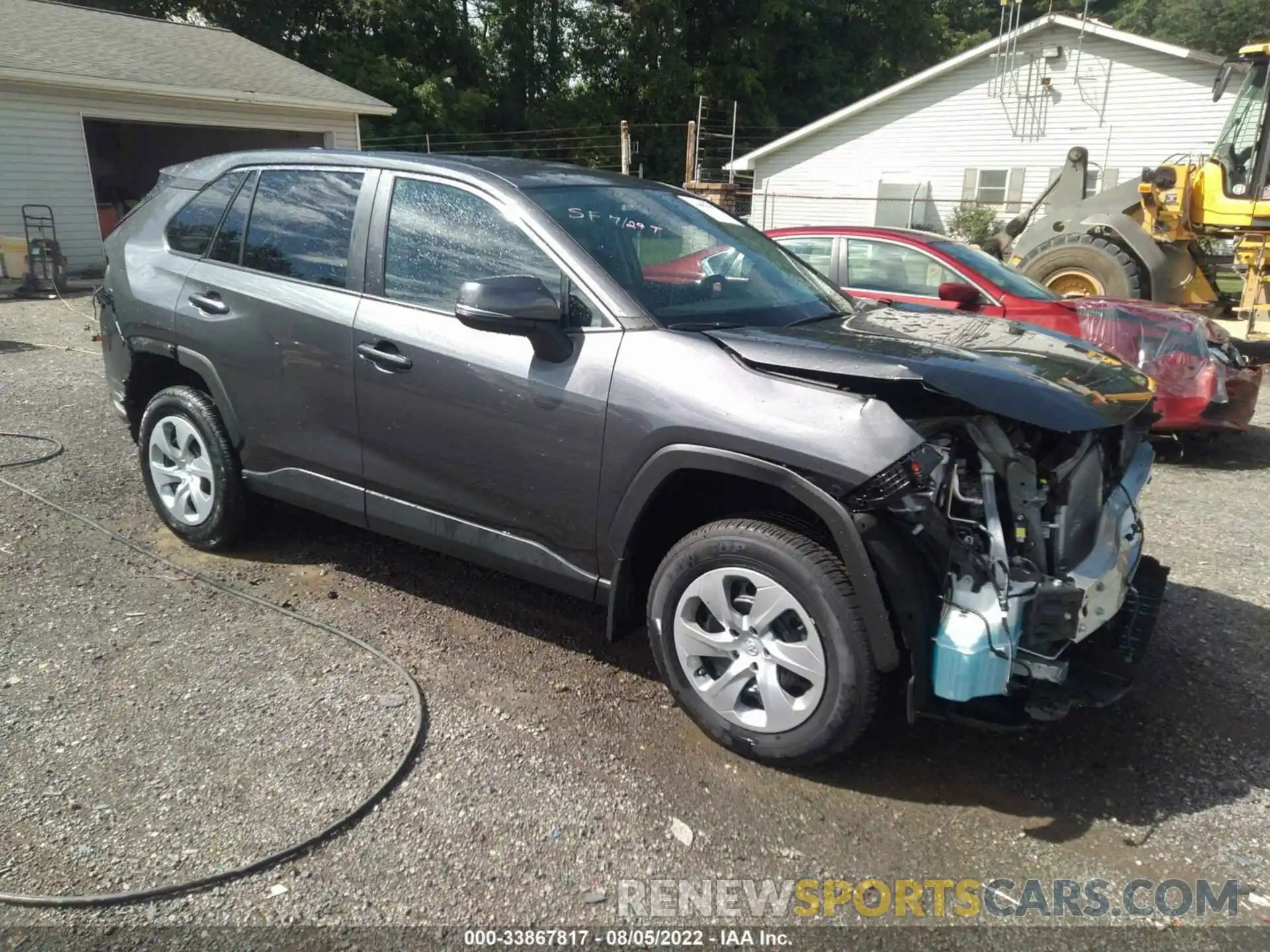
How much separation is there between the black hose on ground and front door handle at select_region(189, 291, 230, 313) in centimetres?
122

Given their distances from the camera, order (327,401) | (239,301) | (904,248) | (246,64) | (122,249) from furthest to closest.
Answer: (246,64), (904,248), (122,249), (239,301), (327,401)

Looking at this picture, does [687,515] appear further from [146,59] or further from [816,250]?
[146,59]

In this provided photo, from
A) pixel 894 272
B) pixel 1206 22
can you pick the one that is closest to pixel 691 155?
pixel 894 272

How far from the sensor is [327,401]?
152 inches

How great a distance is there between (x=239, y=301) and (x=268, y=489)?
0.84m

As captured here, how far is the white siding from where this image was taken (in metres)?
16.5

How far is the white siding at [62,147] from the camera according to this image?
16.5 m

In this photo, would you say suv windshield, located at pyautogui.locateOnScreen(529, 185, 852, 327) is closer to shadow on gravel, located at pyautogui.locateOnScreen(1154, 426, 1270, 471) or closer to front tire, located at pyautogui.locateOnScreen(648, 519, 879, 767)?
front tire, located at pyautogui.locateOnScreen(648, 519, 879, 767)

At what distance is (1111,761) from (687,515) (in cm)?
162

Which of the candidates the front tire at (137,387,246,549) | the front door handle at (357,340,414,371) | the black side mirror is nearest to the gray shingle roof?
the front tire at (137,387,246,549)

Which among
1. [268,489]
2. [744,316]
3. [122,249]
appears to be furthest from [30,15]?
[744,316]

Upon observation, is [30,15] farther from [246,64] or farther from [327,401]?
[327,401]

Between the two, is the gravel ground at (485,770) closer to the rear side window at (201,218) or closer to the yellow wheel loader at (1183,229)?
the rear side window at (201,218)

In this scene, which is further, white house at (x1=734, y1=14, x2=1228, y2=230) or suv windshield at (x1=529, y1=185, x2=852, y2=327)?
white house at (x1=734, y1=14, x2=1228, y2=230)
